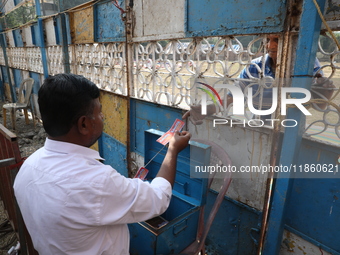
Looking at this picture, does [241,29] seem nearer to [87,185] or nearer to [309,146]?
[309,146]

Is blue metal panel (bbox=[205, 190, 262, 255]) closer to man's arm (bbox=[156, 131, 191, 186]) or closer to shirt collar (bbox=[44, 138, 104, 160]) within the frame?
man's arm (bbox=[156, 131, 191, 186])

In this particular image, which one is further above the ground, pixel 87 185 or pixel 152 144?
pixel 87 185

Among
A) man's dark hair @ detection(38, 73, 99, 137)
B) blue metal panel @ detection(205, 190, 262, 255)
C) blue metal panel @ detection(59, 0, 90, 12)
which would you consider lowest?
blue metal panel @ detection(205, 190, 262, 255)

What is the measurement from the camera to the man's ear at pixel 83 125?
112 centimetres

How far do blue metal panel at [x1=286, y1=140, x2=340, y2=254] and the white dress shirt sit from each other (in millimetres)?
1173

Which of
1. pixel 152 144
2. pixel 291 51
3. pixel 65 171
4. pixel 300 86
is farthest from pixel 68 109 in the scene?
pixel 291 51

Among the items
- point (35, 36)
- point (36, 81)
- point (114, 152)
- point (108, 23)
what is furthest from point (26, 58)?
point (114, 152)

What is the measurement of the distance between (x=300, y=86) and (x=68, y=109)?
1352 millimetres

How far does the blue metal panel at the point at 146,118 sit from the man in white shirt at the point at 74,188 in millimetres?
1619

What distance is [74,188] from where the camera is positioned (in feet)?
3.29

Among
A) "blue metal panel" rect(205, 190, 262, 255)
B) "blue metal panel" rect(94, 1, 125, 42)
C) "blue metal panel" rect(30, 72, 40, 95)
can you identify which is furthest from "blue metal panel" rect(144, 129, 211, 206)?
"blue metal panel" rect(30, 72, 40, 95)

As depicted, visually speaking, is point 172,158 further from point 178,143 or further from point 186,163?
point 186,163

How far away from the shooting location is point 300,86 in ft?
5.10

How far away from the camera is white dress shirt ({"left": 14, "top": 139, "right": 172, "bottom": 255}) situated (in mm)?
1016
